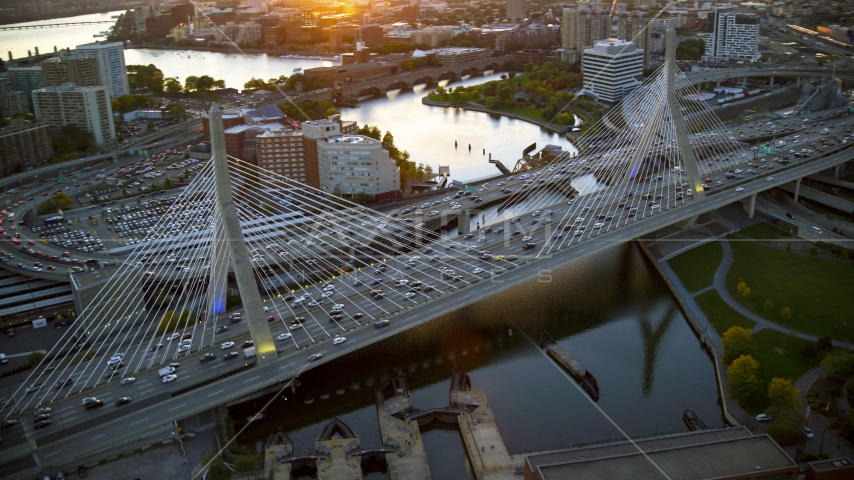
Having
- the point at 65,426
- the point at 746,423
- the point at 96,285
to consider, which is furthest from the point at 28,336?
the point at 746,423

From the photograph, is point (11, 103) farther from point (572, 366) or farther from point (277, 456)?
point (572, 366)

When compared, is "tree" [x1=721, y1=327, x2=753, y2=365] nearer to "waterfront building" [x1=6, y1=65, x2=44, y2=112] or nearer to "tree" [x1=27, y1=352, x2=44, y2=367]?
"tree" [x1=27, y1=352, x2=44, y2=367]

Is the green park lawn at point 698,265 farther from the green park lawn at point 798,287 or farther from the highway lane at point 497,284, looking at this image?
the highway lane at point 497,284

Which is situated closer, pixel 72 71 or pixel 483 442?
pixel 483 442

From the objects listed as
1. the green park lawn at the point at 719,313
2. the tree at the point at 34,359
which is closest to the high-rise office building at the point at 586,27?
the green park lawn at the point at 719,313

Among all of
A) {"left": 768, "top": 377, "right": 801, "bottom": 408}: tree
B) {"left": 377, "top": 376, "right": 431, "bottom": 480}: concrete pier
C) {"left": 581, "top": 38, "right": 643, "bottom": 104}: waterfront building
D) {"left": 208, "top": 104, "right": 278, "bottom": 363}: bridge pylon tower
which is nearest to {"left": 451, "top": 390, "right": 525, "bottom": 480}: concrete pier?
{"left": 377, "top": 376, "right": 431, "bottom": 480}: concrete pier

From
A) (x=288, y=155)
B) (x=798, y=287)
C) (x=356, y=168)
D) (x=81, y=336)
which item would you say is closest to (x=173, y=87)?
(x=288, y=155)

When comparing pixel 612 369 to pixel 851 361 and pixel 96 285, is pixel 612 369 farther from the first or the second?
pixel 96 285

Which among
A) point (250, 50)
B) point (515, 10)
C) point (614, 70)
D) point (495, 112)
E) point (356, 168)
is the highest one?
point (515, 10)
